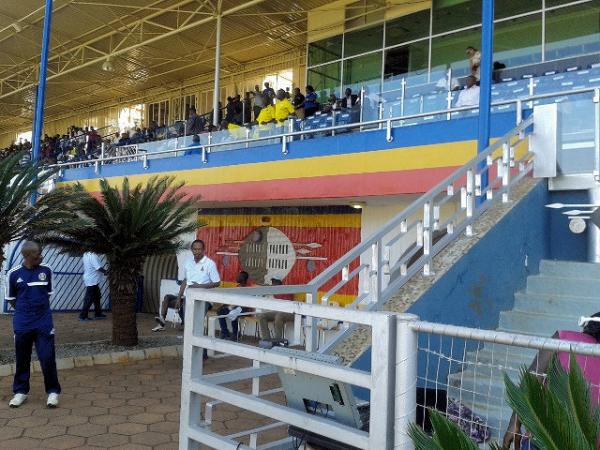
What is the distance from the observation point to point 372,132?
9117 mm

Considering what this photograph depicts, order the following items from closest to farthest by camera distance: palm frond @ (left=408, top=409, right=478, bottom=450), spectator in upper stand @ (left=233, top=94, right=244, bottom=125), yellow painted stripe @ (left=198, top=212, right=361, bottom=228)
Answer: palm frond @ (left=408, top=409, right=478, bottom=450) → yellow painted stripe @ (left=198, top=212, right=361, bottom=228) → spectator in upper stand @ (left=233, top=94, right=244, bottom=125)

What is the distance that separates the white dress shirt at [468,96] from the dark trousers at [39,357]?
653 cm

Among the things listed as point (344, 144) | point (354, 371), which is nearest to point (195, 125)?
point (344, 144)

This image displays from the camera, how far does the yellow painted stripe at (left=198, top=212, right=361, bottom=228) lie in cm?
1119

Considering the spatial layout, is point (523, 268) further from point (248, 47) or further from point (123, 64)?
point (123, 64)

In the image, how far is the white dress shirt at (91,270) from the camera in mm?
12227

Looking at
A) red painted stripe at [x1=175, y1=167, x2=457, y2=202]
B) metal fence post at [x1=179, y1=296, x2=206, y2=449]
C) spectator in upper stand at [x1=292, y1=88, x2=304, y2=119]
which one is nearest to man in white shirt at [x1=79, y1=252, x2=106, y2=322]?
red painted stripe at [x1=175, y1=167, x2=457, y2=202]

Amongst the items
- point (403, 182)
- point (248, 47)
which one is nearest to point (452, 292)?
point (403, 182)

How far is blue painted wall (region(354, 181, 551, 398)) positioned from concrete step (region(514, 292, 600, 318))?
4.6 inches

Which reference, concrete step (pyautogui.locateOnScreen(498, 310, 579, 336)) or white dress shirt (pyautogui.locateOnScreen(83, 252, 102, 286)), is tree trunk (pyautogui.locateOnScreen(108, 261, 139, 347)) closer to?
white dress shirt (pyautogui.locateOnScreen(83, 252, 102, 286))

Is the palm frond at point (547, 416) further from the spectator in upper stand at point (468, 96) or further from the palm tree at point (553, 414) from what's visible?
the spectator in upper stand at point (468, 96)

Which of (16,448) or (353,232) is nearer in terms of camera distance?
(16,448)

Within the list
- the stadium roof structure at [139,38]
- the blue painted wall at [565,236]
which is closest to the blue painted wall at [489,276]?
the blue painted wall at [565,236]

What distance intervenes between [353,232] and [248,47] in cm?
1075
